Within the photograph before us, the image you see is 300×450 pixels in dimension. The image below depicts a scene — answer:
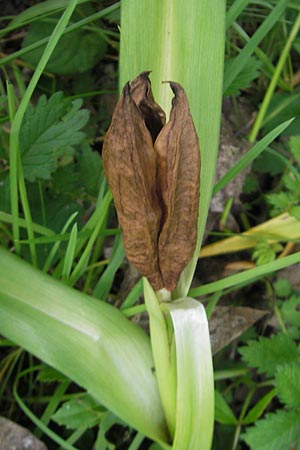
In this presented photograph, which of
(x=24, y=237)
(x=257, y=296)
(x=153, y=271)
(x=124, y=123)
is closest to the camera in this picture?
(x=124, y=123)

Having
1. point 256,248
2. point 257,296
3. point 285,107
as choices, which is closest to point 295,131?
point 285,107

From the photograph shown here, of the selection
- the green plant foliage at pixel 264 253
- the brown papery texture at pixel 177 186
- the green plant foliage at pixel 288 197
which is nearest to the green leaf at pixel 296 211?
the green plant foliage at pixel 288 197

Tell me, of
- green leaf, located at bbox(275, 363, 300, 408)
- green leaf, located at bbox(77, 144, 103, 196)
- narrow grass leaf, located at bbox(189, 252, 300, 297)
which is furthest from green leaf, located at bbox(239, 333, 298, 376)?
green leaf, located at bbox(77, 144, 103, 196)

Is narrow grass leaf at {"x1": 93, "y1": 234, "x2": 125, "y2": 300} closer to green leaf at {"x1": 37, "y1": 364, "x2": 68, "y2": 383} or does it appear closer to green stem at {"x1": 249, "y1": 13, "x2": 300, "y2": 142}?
green leaf at {"x1": 37, "y1": 364, "x2": 68, "y2": 383}

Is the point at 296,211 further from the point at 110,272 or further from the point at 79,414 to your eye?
the point at 79,414

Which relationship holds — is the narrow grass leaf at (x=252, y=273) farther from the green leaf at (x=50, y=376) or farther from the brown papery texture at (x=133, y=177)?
the green leaf at (x=50, y=376)

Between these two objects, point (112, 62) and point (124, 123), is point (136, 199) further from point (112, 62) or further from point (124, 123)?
point (112, 62)

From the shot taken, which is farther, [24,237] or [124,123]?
[24,237]
